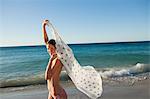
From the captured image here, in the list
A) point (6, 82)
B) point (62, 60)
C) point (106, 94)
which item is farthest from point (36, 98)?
point (6, 82)

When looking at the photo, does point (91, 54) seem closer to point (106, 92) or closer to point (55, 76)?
point (106, 92)

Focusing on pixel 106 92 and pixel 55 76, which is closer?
pixel 55 76

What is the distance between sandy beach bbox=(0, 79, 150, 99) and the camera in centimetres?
579

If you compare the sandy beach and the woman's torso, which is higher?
the woman's torso

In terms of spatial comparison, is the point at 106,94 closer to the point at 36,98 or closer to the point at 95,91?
the point at 36,98

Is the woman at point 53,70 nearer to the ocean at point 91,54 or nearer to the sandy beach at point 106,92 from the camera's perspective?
the sandy beach at point 106,92

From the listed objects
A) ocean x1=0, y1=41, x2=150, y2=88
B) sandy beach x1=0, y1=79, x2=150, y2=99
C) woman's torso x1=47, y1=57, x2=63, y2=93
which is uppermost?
woman's torso x1=47, y1=57, x2=63, y2=93

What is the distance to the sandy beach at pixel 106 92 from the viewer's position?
5.79 metres

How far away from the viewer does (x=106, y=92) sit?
19.8 feet

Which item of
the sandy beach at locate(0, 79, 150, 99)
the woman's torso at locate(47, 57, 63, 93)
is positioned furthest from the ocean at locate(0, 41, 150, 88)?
the woman's torso at locate(47, 57, 63, 93)

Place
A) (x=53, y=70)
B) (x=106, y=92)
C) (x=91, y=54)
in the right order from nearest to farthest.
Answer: (x=53, y=70), (x=106, y=92), (x=91, y=54)

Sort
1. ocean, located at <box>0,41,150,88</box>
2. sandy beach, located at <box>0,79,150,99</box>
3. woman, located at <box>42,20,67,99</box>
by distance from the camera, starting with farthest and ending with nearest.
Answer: ocean, located at <box>0,41,150,88</box>, sandy beach, located at <box>0,79,150,99</box>, woman, located at <box>42,20,67,99</box>

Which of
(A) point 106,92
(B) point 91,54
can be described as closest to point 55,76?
(A) point 106,92

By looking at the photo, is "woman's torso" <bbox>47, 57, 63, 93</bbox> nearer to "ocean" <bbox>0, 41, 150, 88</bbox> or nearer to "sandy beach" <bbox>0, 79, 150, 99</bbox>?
"sandy beach" <bbox>0, 79, 150, 99</bbox>
